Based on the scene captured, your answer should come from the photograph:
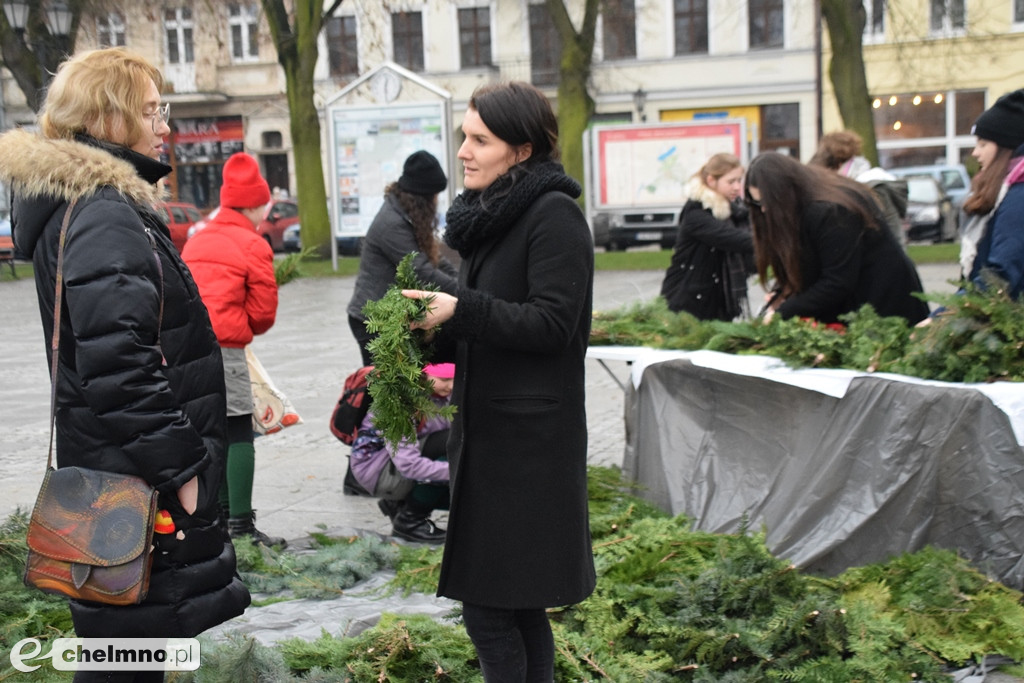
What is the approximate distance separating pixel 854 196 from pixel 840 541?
154cm

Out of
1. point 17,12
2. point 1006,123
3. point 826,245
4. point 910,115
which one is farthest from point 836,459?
point 910,115

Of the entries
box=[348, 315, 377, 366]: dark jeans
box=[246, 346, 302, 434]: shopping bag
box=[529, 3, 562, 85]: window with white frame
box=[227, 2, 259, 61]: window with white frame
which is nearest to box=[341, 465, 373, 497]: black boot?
box=[348, 315, 377, 366]: dark jeans

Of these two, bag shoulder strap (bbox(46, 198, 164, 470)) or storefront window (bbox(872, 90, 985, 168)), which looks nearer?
bag shoulder strap (bbox(46, 198, 164, 470))

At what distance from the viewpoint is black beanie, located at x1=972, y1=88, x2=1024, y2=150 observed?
4578 mm

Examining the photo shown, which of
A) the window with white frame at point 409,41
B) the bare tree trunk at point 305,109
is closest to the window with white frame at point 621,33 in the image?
the window with white frame at point 409,41

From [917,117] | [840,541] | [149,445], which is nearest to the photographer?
[149,445]

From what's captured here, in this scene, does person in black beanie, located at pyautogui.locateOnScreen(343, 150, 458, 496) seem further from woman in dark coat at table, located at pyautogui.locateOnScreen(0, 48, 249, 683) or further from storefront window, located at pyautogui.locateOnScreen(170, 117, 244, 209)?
storefront window, located at pyautogui.locateOnScreen(170, 117, 244, 209)

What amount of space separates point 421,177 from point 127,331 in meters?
3.08

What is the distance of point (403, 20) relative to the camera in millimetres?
38938

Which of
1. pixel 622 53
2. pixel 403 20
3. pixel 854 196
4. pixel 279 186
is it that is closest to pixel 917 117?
pixel 622 53

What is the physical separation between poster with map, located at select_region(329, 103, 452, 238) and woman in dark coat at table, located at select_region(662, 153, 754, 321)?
38.2 ft

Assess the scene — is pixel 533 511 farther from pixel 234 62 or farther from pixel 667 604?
pixel 234 62

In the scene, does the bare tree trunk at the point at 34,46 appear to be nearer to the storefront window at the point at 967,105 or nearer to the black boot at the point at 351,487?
the black boot at the point at 351,487

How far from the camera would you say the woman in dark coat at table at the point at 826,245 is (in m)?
5.02
